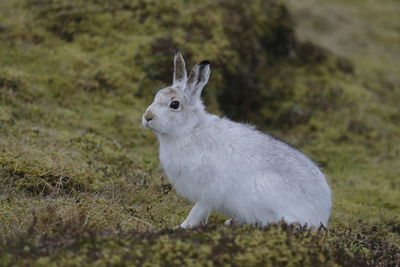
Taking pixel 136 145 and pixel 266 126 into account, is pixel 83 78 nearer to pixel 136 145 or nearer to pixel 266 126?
pixel 136 145

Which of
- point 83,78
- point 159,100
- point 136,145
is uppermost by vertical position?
point 159,100

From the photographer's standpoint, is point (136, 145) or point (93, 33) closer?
point (136, 145)

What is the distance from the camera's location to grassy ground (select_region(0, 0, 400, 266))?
6.03 meters

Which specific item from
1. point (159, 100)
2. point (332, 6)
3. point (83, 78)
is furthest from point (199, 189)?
point (332, 6)

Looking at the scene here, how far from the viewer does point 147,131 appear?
1317cm

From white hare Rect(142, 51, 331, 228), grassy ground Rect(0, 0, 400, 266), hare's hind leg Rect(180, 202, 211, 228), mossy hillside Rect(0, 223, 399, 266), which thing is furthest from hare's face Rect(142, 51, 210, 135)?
mossy hillside Rect(0, 223, 399, 266)

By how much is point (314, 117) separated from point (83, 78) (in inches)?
255

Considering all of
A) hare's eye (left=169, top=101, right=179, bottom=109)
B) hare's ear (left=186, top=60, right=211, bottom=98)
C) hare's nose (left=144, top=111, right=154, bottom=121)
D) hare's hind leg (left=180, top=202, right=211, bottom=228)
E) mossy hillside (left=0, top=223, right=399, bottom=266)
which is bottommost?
hare's hind leg (left=180, top=202, right=211, bottom=228)

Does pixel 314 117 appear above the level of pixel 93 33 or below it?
below

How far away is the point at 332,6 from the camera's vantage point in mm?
29672

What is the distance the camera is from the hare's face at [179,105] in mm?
7617

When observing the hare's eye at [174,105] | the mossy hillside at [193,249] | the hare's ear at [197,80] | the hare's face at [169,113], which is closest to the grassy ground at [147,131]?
the mossy hillside at [193,249]

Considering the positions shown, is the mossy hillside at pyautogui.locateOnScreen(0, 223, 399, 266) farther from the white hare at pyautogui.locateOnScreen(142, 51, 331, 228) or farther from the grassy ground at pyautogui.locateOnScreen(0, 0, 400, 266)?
the white hare at pyautogui.locateOnScreen(142, 51, 331, 228)

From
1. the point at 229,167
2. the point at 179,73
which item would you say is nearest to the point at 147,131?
the point at 179,73
